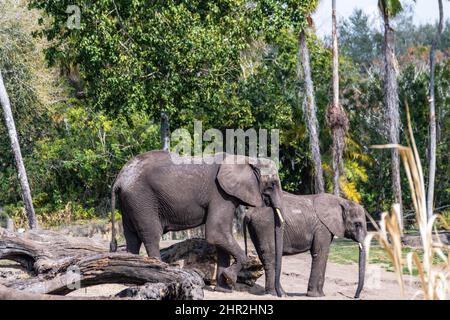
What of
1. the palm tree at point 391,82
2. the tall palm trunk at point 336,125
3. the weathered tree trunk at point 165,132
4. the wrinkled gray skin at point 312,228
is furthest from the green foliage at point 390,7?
the wrinkled gray skin at point 312,228

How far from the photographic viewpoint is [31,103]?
90.0 ft

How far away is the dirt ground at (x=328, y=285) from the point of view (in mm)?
14188

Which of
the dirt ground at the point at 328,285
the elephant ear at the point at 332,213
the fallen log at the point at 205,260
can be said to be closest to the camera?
the dirt ground at the point at 328,285

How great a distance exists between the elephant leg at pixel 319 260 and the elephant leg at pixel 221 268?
140cm

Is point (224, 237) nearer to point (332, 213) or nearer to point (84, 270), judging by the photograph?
point (332, 213)

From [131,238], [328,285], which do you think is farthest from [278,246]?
[131,238]

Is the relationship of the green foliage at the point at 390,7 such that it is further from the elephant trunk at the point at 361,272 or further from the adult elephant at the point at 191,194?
A: the elephant trunk at the point at 361,272

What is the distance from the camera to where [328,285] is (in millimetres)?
16531

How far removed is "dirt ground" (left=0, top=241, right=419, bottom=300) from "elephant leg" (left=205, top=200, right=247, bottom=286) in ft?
1.15

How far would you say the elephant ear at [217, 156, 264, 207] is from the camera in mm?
14883

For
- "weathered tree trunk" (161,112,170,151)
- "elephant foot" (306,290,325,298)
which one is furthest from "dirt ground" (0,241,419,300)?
"weathered tree trunk" (161,112,170,151)

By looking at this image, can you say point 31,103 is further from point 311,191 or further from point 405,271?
point 405,271

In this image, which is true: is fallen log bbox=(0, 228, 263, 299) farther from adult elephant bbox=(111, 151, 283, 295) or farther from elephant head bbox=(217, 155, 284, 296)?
elephant head bbox=(217, 155, 284, 296)
